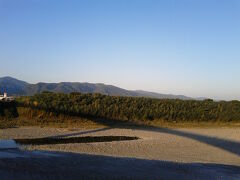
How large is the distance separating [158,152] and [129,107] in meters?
19.8

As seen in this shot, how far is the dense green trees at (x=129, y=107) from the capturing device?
37.5 meters

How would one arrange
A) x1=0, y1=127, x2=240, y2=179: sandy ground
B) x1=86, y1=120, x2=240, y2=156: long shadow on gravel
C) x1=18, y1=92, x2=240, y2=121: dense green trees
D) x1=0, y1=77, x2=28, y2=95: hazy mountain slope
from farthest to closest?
x1=0, y1=77, x2=28, y2=95: hazy mountain slope < x1=18, y1=92, x2=240, y2=121: dense green trees < x1=86, y1=120, x2=240, y2=156: long shadow on gravel < x1=0, y1=127, x2=240, y2=179: sandy ground

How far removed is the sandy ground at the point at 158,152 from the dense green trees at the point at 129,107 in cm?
678

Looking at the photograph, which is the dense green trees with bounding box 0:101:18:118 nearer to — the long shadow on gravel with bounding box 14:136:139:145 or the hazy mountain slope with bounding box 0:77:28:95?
the long shadow on gravel with bounding box 14:136:139:145

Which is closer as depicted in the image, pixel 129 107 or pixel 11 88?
pixel 129 107

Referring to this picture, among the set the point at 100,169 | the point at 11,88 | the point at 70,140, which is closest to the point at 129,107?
the point at 70,140

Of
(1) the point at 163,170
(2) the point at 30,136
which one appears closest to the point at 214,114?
(2) the point at 30,136

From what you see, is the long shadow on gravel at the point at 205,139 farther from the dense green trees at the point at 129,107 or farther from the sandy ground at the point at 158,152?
→ the dense green trees at the point at 129,107

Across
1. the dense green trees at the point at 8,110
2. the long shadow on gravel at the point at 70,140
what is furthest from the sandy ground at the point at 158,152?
the dense green trees at the point at 8,110

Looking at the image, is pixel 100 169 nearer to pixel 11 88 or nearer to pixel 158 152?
pixel 158 152

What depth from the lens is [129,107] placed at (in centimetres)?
4025

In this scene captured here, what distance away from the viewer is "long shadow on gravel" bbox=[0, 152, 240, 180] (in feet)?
40.9

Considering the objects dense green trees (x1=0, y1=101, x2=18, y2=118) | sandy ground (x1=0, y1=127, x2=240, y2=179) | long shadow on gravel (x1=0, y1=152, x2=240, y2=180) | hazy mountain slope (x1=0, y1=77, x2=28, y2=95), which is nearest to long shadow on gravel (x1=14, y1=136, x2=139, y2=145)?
sandy ground (x1=0, y1=127, x2=240, y2=179)

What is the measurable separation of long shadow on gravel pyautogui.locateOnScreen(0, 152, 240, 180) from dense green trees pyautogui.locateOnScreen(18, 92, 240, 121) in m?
20.5
